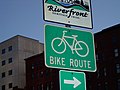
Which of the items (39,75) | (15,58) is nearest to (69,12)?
(39,75)

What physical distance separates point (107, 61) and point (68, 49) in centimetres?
6007

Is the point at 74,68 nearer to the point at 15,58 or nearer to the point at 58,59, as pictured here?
the point at 58,59

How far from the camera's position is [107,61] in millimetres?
66062

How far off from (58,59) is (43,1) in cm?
122

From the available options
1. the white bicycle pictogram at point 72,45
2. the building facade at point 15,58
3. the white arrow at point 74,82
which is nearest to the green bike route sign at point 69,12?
the white bicycle pictogram at point 72,45

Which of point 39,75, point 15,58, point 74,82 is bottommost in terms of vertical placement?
point 74,82

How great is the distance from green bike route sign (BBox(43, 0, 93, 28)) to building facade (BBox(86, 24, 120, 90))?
5761 cm

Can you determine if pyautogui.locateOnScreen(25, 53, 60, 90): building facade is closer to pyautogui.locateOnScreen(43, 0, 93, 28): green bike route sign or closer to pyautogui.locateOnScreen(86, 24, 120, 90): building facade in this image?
pyautogui.locateOnScreen(86, 24, 120, 90): building facade

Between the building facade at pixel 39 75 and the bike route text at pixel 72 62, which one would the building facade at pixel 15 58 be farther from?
the bike route text at pixel 72 62

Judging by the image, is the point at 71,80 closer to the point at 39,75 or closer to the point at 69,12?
the point at 69,12

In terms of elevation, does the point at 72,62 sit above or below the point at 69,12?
below

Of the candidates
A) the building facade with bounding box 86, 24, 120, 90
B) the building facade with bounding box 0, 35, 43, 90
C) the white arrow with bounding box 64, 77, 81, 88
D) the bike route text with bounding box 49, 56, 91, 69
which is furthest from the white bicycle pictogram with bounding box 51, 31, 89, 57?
the building facade with bounding box 0, 35, 43, 90

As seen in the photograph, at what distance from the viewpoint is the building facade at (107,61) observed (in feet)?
211

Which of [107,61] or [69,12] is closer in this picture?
[69,12]
